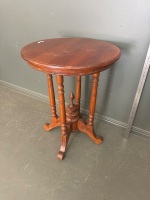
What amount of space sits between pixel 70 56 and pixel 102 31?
0.49 metres

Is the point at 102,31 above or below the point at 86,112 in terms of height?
above

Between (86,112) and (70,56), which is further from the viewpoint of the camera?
(86,112)

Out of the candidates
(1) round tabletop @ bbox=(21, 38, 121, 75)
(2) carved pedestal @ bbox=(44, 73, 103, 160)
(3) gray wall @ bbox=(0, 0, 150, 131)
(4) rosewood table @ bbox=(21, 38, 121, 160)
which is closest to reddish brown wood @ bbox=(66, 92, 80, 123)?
(2) carved pedestal @ bbox=(44, 73, 103, 160)

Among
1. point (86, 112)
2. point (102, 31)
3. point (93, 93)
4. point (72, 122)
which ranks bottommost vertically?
point (86, 112)

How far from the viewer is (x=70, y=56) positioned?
0.87 metres

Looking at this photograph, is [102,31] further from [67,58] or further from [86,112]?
[86,112]

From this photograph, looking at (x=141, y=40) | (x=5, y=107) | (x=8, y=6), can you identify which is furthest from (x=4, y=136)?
(x=141, y=40)

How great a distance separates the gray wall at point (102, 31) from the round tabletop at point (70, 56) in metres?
0.22


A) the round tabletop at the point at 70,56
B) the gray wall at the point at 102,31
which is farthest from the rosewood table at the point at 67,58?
the gray wall at the point at 102,31

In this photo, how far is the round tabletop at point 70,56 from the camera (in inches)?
30.8

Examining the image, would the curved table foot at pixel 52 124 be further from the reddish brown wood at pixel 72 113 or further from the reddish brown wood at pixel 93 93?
the reddish brown wood at pixel 93 93

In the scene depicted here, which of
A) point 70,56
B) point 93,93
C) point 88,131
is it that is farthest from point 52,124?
point 70,56

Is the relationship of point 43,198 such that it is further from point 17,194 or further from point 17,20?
point 17,20

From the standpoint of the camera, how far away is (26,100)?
1880 mm
